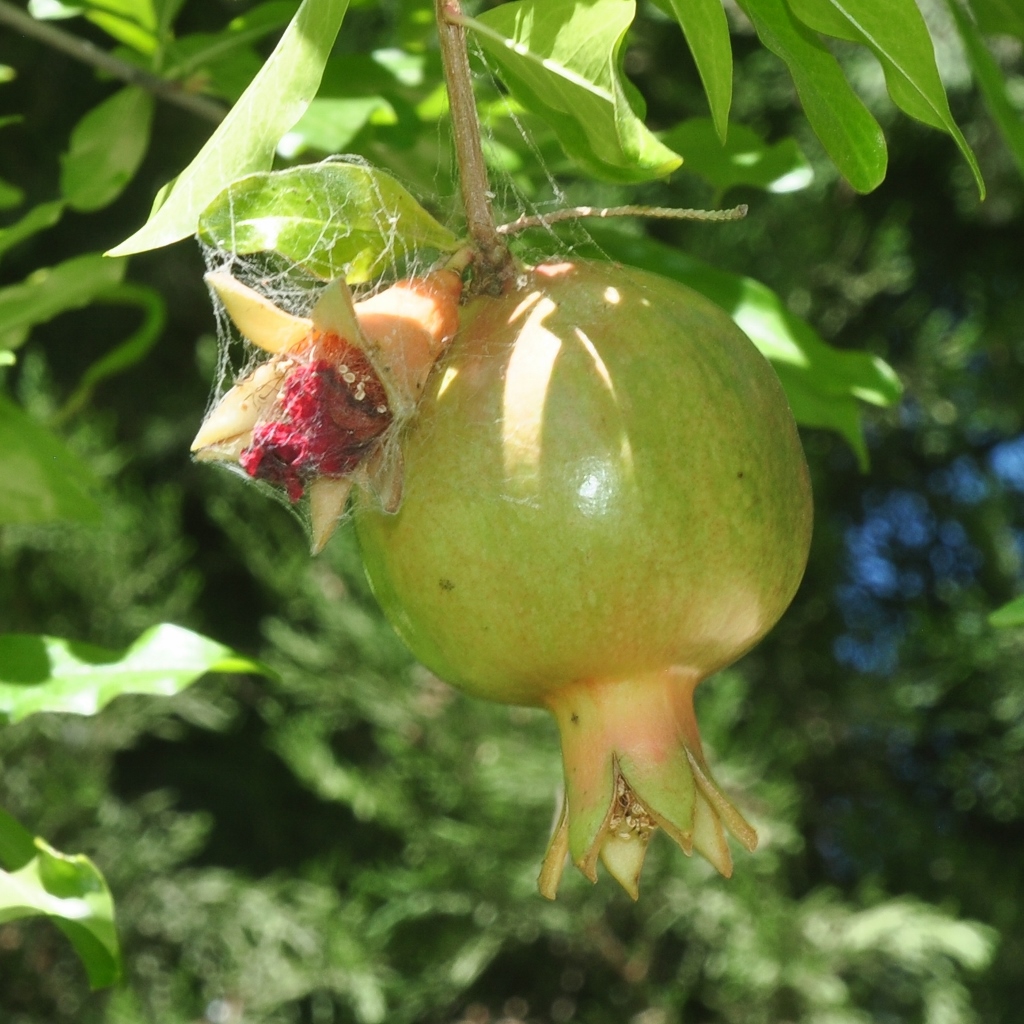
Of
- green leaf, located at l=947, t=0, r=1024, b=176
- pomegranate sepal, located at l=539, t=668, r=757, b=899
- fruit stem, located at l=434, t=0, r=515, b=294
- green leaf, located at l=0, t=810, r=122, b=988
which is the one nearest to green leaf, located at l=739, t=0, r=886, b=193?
fruit stem, located at l=434, t=0, r=515, b=294

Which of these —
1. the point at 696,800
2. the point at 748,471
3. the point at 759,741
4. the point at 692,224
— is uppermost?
the point at 748,471

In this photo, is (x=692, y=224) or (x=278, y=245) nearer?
(x=278, y=245)

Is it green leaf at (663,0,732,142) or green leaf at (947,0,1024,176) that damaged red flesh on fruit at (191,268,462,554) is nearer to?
green leaf at (663,0,732,142)

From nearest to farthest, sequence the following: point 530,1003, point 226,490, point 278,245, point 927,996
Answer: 1. point 278,245
2. point 927,996
3. point 530,1003
4. point 226,490

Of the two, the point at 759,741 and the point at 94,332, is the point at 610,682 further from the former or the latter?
the point at 94,332

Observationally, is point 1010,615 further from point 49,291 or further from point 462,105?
point 49,291

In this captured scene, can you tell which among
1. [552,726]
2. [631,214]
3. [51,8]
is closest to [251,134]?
[631,214]

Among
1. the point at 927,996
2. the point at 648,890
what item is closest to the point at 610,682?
the point at 648,890

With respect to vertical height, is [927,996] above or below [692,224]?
below
